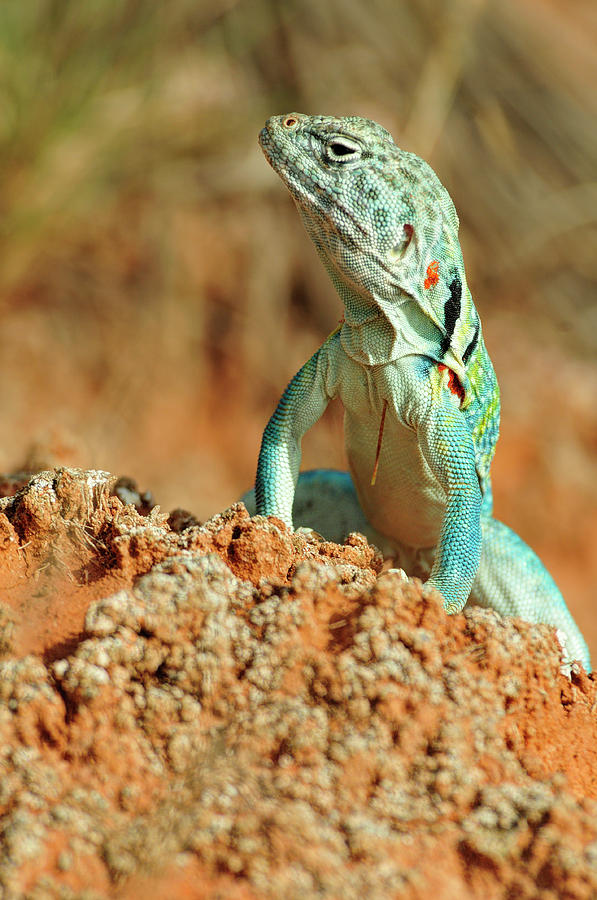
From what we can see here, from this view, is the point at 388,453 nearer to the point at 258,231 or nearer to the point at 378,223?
the point at 378,223

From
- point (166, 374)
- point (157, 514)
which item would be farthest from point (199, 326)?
point (157, 514)

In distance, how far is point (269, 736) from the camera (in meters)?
2.40

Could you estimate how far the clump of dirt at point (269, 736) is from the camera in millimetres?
2098

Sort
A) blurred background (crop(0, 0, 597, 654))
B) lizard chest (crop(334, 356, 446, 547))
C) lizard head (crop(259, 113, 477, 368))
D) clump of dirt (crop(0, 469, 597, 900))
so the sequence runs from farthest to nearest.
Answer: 1. blurred background (crop(0, 0, 597, 654))
2. lizard chest (crop(334, 356, 446, 547))
3. lizard head (crop(259, 113, 477, 368))
4. clump of dirt (crop(0, 469, 597, 900))

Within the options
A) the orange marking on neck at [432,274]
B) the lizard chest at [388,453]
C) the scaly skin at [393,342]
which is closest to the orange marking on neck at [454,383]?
the scaly skin at [393,342]

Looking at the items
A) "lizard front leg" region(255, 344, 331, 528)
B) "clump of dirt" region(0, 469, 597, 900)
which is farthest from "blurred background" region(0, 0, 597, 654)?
"clump of dirt" region(0, 469, 597, 900)

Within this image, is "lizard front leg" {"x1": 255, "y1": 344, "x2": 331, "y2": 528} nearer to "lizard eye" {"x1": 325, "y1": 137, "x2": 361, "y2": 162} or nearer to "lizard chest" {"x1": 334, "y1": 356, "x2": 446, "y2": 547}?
"lizard chest" {"x1": 334, "y1": 356, "x2": 446, "y2": 547}

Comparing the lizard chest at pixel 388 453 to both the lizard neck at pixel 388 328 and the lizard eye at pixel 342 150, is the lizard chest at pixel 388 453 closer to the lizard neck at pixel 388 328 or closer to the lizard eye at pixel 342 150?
the lizard neck at pixel 388 328

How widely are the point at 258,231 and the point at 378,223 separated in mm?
7677

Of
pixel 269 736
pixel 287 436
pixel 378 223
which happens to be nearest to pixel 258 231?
pixel 287 436

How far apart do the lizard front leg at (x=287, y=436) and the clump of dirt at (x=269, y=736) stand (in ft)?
3.28

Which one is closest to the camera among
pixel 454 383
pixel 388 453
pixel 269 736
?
pixel 269 736

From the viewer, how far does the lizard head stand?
3705mm

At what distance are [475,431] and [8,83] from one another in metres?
6.85
